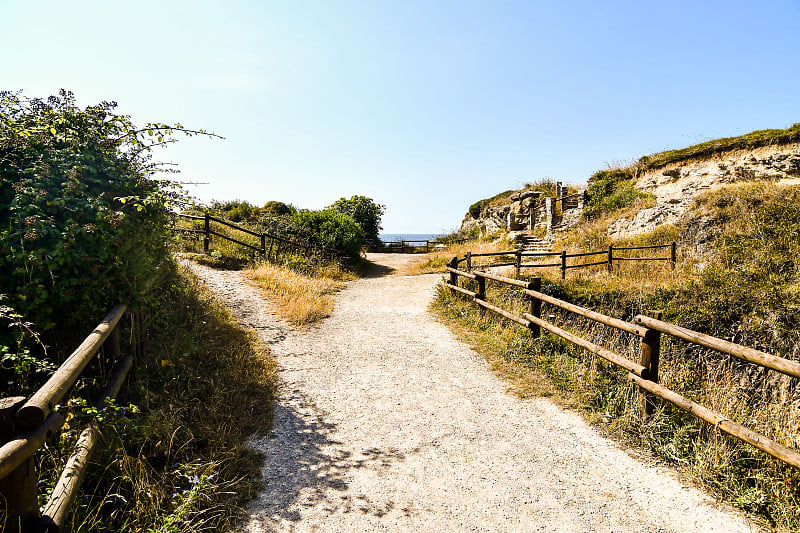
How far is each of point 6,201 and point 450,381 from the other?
5348 millimetres

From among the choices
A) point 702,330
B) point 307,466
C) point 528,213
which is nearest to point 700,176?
point 528,213

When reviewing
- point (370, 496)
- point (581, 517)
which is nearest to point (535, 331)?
point (581, 517)

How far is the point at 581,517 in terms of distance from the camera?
9.75 feet

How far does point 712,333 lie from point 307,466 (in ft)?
33.6

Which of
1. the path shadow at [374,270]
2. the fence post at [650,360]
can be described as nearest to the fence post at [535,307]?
the fence post at [650,360]

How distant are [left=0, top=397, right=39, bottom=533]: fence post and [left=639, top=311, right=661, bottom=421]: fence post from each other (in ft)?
16.5

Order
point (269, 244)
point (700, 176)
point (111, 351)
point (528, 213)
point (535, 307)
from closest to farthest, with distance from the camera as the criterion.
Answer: point (111, 351)
point (535, 307)
point (269, 244)
point (700, 176)
point (528, 213)

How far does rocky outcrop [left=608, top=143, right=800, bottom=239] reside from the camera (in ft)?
56.2

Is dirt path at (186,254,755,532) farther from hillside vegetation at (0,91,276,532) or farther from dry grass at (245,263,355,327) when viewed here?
dry grass at (245,263,355,327)

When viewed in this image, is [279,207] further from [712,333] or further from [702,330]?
[712,333]

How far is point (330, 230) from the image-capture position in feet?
56.4

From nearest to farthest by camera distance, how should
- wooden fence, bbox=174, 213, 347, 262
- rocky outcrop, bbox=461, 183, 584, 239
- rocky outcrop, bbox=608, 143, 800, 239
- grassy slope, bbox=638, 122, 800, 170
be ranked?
wooden fence, bbox=174, 213, 347, 262 < rocky outcrop, bbox=608, 143, 800, 239 < grassy slope, bbox=638, 122, 800, 170 < rocky outcrop, bbox=461, 183, 584, 239

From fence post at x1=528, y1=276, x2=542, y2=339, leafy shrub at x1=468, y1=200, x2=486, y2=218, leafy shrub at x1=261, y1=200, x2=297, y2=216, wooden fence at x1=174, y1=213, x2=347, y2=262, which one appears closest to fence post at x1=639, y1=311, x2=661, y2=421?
fence post at x1=528, y1=276, x2=542, y2=339

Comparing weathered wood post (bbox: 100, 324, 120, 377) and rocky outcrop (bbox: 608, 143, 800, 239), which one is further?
rocky outcrop (bbox: 608, 143, 800, 239)
